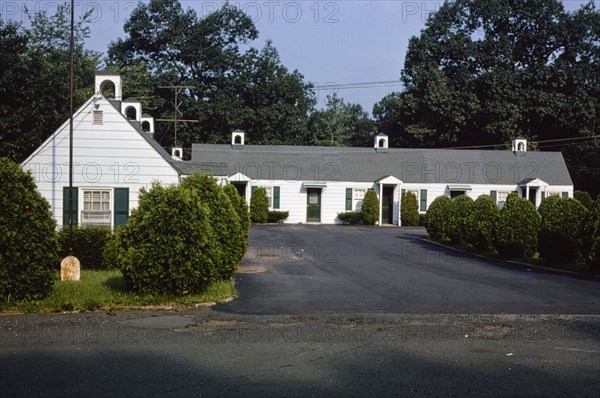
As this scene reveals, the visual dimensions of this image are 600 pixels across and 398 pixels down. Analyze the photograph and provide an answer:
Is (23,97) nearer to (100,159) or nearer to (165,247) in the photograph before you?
(100,159)

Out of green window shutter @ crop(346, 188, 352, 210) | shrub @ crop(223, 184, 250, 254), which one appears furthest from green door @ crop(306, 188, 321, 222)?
shrub @ crop(223, 184, 250, 254)

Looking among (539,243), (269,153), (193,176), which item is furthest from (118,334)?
(269,153)

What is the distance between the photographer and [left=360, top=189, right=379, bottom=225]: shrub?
137 ft

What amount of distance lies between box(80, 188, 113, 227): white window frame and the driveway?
5185 millimetres

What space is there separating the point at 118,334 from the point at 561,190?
145 feet

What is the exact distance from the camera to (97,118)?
21.2 m

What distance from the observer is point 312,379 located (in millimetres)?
6801

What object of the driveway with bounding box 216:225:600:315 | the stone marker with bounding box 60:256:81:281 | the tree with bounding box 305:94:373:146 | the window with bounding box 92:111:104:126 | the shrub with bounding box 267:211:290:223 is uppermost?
the tree with bounding box 305:94:373:146

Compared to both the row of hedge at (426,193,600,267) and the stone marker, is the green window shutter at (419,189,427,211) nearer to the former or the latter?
the row of hedge at (426,193,600,267)

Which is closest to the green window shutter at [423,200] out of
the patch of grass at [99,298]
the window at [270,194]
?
the window at [270,194]

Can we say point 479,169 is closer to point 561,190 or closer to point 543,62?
point 561,190

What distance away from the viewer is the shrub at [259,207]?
40.7 metres

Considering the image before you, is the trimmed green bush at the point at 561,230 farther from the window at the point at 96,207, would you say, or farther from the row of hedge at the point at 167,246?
the window at the point at 96,207

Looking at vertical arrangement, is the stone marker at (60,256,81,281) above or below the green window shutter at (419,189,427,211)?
below
